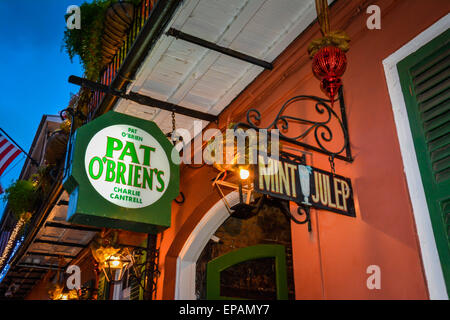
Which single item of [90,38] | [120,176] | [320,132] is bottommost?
[120,176]

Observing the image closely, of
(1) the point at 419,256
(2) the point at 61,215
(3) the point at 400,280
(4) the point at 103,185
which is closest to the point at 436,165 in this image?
(1) the point at 419,256

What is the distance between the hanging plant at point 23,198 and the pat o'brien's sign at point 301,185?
32.7 ft

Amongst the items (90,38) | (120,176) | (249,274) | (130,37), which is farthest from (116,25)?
(249,274)

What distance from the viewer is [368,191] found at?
11.1ft

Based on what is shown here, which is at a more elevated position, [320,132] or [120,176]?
[320,132]

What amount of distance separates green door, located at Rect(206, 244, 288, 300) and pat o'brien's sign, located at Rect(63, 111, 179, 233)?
194 centimetres

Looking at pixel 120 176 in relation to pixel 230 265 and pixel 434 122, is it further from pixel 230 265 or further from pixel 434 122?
pixel 434 122

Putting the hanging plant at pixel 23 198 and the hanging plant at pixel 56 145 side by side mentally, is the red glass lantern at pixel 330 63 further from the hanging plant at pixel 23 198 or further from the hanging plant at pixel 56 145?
the hanging plant at pixel 23 198

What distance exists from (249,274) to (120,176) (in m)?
2.95

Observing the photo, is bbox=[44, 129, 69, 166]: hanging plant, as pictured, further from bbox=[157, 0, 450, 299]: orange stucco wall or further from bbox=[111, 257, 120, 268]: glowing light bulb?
bbox=[157, 0, 450, 299]: orange stucco wall

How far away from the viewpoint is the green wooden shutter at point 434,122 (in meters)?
2.77

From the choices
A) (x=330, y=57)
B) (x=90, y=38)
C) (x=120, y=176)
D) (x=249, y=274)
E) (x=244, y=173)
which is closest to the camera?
(x=244, y=173)

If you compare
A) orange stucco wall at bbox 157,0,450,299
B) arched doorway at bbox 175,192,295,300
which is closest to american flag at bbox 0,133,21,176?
arched doorway at bbox 175,192,295,300

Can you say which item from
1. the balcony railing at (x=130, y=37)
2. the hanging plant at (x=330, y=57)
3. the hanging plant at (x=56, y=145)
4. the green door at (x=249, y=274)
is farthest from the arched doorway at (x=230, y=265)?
the hanging plant at (x=56, y=145)
